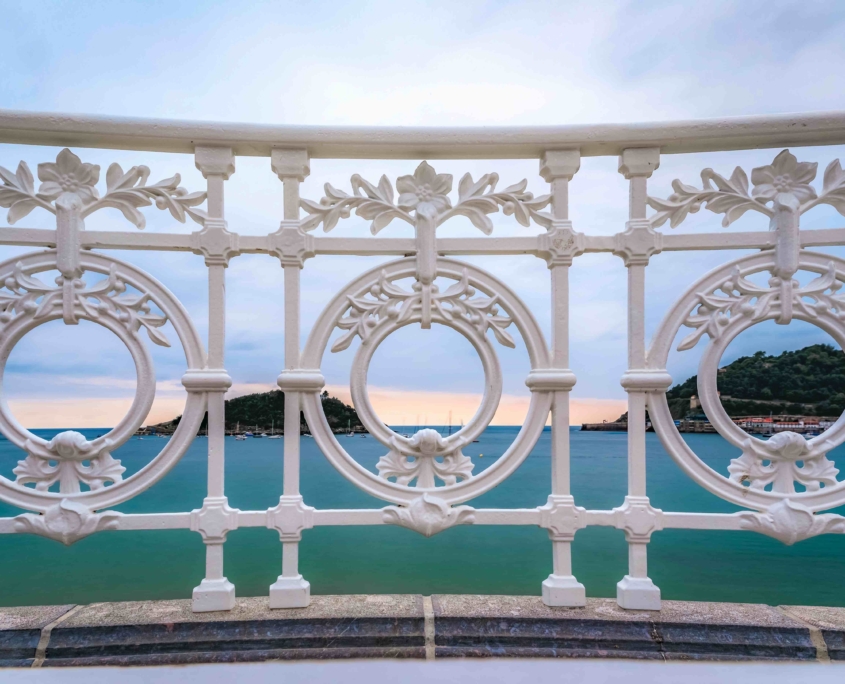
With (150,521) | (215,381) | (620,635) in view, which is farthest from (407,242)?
(620,635)

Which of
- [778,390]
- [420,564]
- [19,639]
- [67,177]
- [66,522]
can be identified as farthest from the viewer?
[420,564]

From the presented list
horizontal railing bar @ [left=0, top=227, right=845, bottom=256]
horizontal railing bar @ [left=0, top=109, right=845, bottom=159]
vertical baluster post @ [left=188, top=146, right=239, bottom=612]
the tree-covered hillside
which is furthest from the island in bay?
vertical baluster post @ [left=188, top=146, right=239, bottom=612]

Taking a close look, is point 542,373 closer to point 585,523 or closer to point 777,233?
point 585,523

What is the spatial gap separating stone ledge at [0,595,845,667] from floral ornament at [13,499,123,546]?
418 mm

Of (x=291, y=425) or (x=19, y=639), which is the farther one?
(x=291, y=425)

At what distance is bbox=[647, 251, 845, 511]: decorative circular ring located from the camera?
2678 mm

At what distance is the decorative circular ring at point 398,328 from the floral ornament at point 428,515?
1.8 inches

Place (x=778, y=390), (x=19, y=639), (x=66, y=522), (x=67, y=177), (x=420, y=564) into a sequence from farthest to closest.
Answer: (x=420, y=564) → (x=778, y=390) → (x=67, y=177) → (x=66, y=522) → (x=19, y=639)

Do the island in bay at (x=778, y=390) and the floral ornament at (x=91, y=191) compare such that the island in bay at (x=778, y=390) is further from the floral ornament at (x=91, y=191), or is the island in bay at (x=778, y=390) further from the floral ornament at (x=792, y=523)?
the floral ornament at (x=91, y=191)

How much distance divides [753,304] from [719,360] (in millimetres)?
349

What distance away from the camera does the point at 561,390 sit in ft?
8.96

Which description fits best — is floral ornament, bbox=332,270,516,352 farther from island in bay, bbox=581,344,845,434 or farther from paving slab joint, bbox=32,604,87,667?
paving slab joint, bbox=32,604,87,667

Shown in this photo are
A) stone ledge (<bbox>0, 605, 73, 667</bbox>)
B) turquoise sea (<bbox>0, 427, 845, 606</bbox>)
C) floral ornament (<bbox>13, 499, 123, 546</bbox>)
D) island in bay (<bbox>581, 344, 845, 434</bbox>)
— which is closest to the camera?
stone ledge (<bbox>0, 605, 73, 667</bbox>)

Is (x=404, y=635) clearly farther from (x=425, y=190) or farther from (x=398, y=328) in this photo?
(x=425, y=190)
